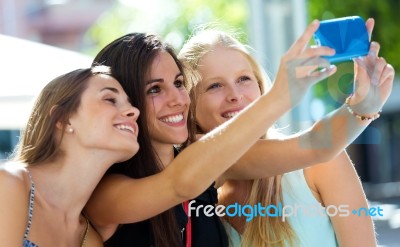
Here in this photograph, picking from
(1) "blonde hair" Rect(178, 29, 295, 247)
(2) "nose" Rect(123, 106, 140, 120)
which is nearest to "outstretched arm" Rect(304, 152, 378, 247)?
(1) "blonde hair" Rect(178, 29, 295, 247)

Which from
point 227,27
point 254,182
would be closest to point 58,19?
point 227,27

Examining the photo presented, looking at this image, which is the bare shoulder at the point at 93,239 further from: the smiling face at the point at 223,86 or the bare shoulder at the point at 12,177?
the smiling face at the point at 223,86

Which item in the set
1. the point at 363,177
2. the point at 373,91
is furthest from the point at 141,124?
the point at 363,177

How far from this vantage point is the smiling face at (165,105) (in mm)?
1565

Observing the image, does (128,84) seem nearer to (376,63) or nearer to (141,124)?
(141,124)

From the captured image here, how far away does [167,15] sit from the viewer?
7.70 m

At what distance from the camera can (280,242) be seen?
62.4 inches

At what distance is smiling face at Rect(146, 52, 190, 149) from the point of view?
157 cm

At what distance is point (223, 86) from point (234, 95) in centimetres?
6

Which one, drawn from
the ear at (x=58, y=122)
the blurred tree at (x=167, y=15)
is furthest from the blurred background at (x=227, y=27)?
the ear at (x=58, y=122)

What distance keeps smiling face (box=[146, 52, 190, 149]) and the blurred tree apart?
16.6 feet

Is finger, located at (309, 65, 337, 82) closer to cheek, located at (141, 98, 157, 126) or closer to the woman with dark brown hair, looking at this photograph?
the woman with dark brown hair

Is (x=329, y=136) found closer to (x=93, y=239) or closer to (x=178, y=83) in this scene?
(x=178, y=83)

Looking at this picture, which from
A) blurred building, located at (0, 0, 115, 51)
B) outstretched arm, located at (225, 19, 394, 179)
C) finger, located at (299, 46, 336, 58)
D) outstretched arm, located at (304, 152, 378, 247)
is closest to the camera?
finger, located at (299, 46, 336, 58)
